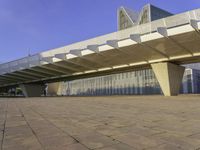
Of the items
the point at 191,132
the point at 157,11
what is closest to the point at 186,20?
the point at 191,132

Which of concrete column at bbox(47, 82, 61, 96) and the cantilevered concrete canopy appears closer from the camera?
the cantilevered concrete canopy

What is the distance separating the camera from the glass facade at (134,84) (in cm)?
5100

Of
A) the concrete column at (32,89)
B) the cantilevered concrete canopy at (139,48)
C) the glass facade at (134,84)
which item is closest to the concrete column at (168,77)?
the cantilevered concrete canopy at (139,48)

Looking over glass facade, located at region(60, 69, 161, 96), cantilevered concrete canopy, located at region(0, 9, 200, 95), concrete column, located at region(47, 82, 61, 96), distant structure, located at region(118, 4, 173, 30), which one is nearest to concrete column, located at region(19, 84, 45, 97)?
glass facade, located at region(60, 69, 161, 96)

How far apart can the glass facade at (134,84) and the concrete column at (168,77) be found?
22286mm

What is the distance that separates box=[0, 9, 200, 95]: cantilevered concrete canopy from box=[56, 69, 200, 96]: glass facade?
18.6 m

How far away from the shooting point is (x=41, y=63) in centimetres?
3628

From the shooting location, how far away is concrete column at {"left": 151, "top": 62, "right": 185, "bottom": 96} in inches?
1020

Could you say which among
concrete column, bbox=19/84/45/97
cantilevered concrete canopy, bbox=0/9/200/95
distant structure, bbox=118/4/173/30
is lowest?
concrete column, bbox=19/84/45/97

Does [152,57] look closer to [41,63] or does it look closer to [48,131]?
[41,63]

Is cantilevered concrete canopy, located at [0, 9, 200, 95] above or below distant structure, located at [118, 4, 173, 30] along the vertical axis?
below

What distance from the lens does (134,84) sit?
5466 centimetres

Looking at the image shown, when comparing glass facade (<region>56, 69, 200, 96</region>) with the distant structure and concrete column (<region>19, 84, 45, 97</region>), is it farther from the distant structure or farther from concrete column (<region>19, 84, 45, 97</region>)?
the distant structure

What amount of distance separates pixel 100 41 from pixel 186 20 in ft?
38.5
